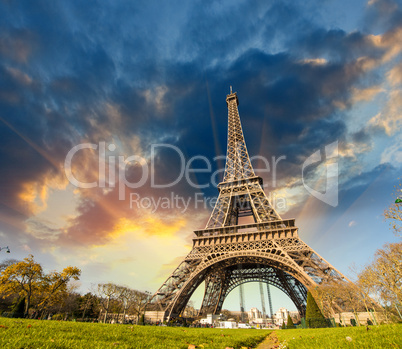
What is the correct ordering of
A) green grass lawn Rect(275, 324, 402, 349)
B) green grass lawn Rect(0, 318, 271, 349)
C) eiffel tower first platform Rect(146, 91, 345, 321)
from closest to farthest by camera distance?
green grass lawn Rect(0, 318, 271, 349) < green grass lawn Rect(275, 324, 402, 349) < eiffel tower first platform Rect(146, 91, 345, 321)

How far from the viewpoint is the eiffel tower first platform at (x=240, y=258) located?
27.2 m

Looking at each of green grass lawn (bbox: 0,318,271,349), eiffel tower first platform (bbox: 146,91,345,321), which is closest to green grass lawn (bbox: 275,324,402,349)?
green grass lawn (bbox: 0,318,271,349)

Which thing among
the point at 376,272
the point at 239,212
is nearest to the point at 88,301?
the point at 239,212

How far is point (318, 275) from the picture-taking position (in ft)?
80.8

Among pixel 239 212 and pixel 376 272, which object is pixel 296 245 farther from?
pixel 239 212

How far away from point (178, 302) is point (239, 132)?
3914 cm

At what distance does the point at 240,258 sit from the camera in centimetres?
3117

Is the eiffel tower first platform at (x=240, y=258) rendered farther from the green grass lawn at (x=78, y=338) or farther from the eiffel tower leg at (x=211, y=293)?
the green grass lawn at (x=78, y=338)

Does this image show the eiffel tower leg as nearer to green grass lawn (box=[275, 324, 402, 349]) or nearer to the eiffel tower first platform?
the eiffel tower first platform

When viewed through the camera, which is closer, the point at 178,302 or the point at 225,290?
the point at 178,302

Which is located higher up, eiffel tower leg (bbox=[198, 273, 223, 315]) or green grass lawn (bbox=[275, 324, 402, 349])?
eiffel tower leg (bbox=[198, 273, 223, 315])

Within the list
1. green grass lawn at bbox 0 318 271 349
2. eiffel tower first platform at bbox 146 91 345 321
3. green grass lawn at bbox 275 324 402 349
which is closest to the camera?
green grass lawn at bbox 0 318 271 349

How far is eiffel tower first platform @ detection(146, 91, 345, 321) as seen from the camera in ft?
89.2

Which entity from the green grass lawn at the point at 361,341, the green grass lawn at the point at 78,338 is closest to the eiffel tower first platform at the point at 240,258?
the green grass lawn at the point at 361,341
